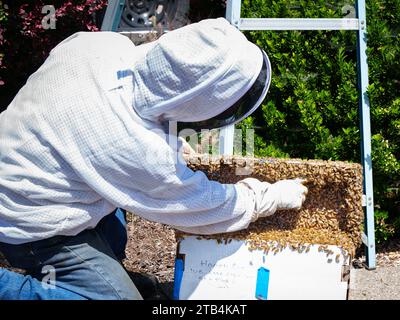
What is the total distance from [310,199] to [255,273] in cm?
43

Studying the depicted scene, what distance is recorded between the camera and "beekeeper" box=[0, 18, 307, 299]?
2498 millimetres

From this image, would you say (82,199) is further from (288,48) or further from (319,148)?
(288,48)

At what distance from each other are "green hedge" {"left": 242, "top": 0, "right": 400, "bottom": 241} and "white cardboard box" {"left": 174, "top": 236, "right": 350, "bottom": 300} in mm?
1013

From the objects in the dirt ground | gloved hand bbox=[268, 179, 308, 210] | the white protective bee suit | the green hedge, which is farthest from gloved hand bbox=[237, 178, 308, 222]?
the green hedge

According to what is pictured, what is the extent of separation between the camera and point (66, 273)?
277 cm

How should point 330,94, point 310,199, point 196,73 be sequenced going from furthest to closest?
point 330,94 → point 310,199 → point 196,73

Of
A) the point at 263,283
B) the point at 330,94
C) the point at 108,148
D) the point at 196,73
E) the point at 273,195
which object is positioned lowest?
the point at 263,283

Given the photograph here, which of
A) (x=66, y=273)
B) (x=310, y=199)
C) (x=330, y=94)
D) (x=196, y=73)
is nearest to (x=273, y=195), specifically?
(x=310, y=199)

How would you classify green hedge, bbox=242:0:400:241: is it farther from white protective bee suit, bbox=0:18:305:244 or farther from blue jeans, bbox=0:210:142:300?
blue jeans, bbox=0:210:142:300

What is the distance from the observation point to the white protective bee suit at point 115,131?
2486 mm

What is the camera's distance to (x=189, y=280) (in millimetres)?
2908

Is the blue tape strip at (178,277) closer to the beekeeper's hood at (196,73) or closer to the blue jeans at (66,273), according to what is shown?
the blue jeans at (66,273)

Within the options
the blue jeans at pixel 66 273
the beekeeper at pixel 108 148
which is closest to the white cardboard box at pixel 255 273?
the beekeeper at pixel 108 148

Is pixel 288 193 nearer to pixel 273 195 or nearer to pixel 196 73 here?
pixel 273 195
